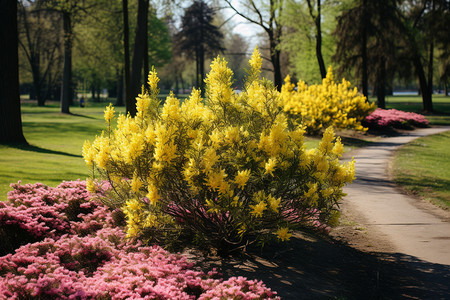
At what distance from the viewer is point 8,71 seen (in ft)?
48.1

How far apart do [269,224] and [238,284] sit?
1020 mm

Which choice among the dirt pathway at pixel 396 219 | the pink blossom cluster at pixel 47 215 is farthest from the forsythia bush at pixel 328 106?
the pink blossom cluster at pixel 47 215

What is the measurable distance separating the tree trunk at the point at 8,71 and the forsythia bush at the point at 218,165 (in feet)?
35.7

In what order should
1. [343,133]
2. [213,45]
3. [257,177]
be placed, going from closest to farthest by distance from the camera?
[257,177] → [343,133] → [213,45]

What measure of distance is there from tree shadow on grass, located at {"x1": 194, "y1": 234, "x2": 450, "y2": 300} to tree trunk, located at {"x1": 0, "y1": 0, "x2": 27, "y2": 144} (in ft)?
40.0

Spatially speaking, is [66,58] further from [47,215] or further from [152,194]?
[152,194]

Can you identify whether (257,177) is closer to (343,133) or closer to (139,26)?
(139,26)

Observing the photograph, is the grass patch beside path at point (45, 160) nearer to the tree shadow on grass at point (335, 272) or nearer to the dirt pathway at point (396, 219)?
the tree shadow on grass at point (335, 272)

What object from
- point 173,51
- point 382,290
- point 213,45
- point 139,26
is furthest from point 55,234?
point 173,51

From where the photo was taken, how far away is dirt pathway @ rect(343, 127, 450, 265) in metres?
6.35

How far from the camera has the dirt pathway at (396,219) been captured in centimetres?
635

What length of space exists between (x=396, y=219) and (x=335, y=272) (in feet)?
9.79

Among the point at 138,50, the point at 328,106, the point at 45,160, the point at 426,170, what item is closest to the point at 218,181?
the point at 45,160

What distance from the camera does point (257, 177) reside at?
4.95 m
